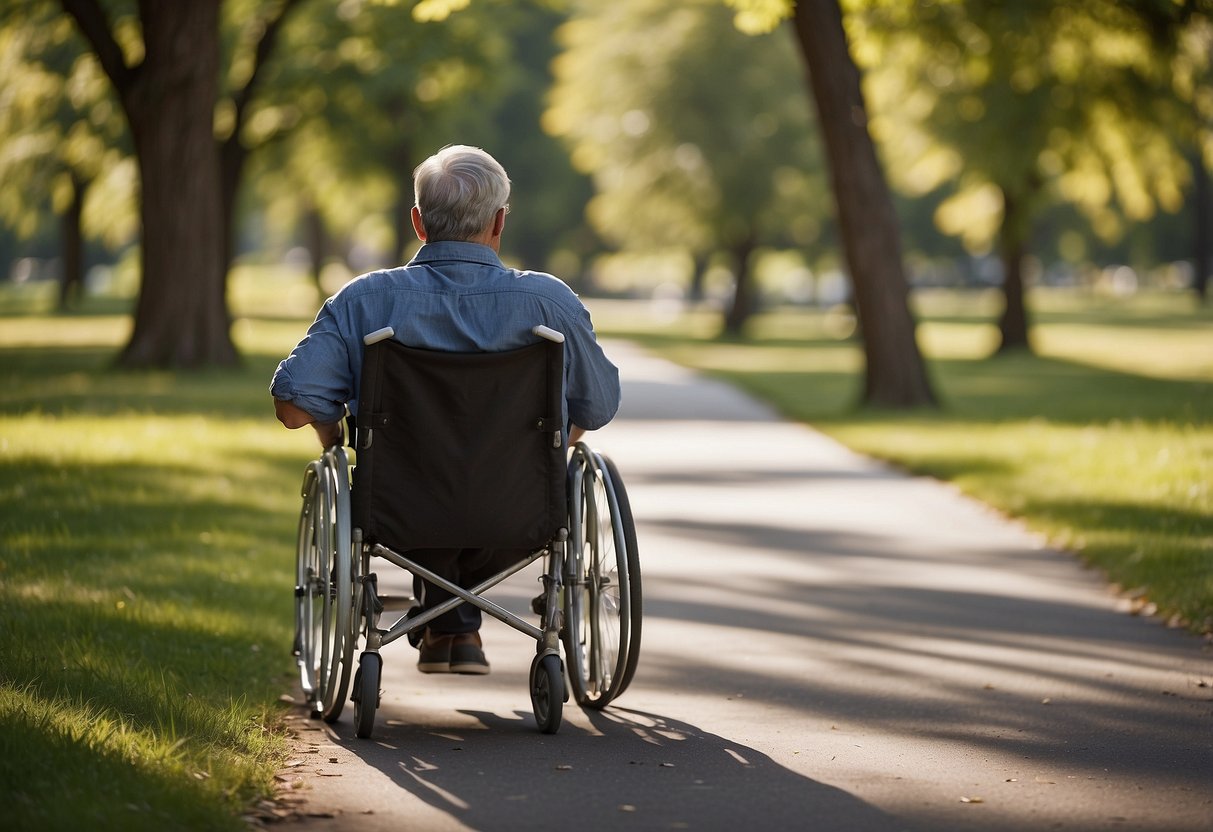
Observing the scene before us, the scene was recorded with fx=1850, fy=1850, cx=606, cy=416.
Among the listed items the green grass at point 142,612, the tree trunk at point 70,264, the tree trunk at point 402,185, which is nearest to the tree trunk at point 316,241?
the tree trunk at point 402,185

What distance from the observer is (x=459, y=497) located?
5086mm

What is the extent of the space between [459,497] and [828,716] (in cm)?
138

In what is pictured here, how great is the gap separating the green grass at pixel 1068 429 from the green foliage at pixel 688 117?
3046 mm

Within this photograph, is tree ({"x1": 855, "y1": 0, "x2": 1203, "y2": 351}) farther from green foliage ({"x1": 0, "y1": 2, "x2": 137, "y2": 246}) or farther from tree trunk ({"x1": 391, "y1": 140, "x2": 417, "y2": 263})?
green foliage ({"x1": 0, "y1": 2, "x2": 137, "y2": 246})

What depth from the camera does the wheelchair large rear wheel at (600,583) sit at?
5141mm

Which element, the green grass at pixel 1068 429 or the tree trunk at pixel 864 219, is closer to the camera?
the green grass at pixel 1068 429

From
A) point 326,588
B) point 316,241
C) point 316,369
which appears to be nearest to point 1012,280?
point 316,241

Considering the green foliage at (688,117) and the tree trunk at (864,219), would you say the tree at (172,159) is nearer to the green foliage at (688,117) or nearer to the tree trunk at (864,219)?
the tree trunk at (864,219)

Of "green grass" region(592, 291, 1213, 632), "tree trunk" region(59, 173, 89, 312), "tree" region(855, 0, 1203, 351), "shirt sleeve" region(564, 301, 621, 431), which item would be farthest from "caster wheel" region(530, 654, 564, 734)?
"tree trunk" region(59, 173, 89, 312)

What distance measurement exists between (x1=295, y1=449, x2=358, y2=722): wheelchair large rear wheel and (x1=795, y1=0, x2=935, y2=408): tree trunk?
13.6 m

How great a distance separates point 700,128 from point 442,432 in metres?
34.4

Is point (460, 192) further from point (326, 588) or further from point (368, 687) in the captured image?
point (368, 687)

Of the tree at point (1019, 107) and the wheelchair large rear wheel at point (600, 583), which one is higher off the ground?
the tree at point (1019, 107)

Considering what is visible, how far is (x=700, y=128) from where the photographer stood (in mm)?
38812
